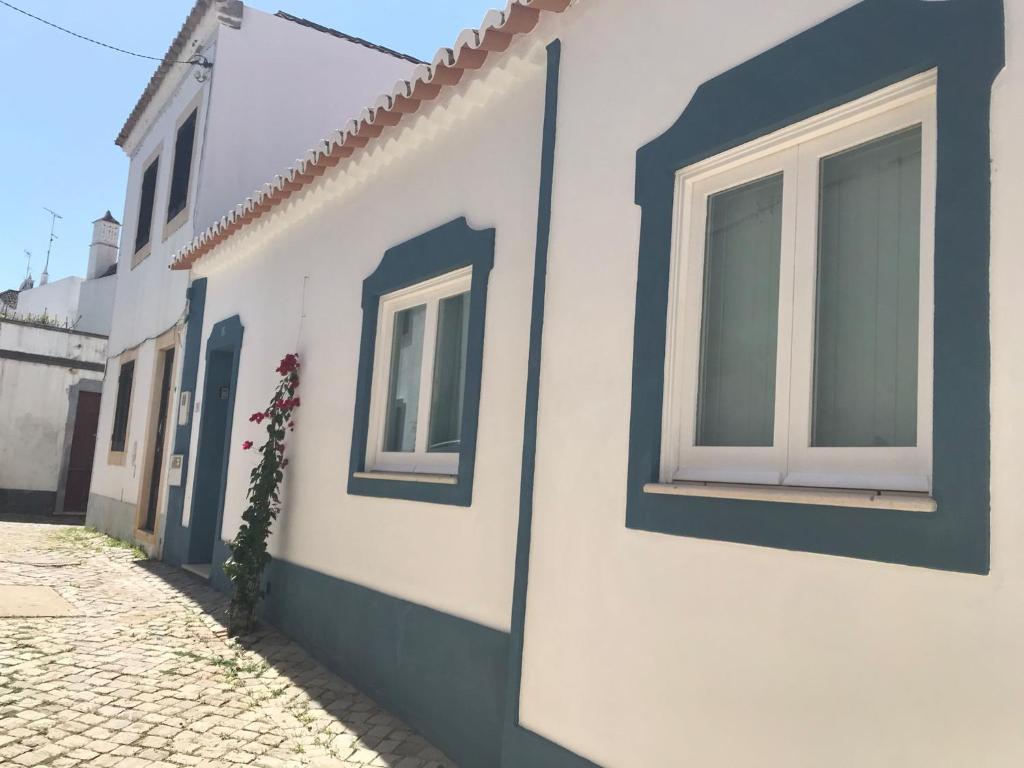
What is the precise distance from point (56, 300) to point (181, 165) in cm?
1662

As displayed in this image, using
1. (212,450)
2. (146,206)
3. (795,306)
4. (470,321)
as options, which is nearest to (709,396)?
(795,306)

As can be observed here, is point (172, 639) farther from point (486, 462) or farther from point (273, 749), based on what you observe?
point (486, 462)

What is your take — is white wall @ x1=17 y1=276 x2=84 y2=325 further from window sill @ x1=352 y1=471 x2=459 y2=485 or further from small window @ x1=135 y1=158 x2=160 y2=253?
window sill @ x1=352 y1=471 x2=459 y2=485

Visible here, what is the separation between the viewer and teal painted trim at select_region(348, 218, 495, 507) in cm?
445

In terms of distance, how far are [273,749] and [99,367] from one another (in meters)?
15.2

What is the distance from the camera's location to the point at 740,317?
3070 mm

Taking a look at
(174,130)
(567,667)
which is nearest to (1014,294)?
(567,667)

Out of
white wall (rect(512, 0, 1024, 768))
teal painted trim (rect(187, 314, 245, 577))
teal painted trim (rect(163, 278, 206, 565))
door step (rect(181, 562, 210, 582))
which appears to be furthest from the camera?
teal painted trim (rect(163, 278, 206, 565))

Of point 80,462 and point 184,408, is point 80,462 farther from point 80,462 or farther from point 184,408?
point 184,408

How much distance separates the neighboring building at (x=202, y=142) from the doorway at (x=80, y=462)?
456cm

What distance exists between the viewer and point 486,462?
14.1 feet

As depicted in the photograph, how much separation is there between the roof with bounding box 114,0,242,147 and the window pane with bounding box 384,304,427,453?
6792 mm

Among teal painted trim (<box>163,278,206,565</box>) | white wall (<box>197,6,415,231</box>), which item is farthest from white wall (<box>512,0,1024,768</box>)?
white wall (<box>197,6,415,231</box>)

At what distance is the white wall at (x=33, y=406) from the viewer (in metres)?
16.0
